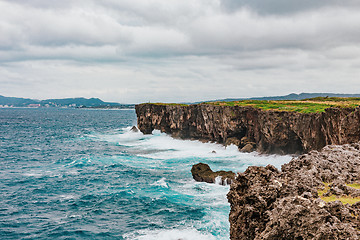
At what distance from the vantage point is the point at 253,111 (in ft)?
228

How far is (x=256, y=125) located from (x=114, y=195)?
4005cm

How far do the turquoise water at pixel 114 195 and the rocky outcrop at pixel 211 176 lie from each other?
116 centimetres

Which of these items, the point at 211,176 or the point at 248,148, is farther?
the point at 248,148

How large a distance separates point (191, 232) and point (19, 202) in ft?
81.7

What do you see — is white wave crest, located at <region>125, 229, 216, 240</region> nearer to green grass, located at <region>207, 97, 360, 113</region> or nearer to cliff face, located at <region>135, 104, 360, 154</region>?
cliff face, located at <region>135, 104, 360, 154</region>

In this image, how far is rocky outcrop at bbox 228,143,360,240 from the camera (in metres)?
11.0

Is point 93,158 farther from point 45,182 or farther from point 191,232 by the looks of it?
point 191,232

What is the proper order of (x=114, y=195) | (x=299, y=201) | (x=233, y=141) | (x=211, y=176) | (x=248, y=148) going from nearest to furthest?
(x=299, y=201)
(x=114, y=195)
(x=211, y=176)
(x=248, y=148)
(x=233, y=141)

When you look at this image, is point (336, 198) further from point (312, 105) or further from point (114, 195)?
point (312, 105)

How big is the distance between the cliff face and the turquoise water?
4.27 m

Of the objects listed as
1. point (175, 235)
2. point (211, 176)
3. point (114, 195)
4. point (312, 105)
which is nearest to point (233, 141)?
point (312, 105)

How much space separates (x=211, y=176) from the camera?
43906 millimetres

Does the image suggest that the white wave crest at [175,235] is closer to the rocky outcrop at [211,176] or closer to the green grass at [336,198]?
the green grass at [336,198]

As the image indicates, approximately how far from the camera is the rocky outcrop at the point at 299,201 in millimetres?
10992
